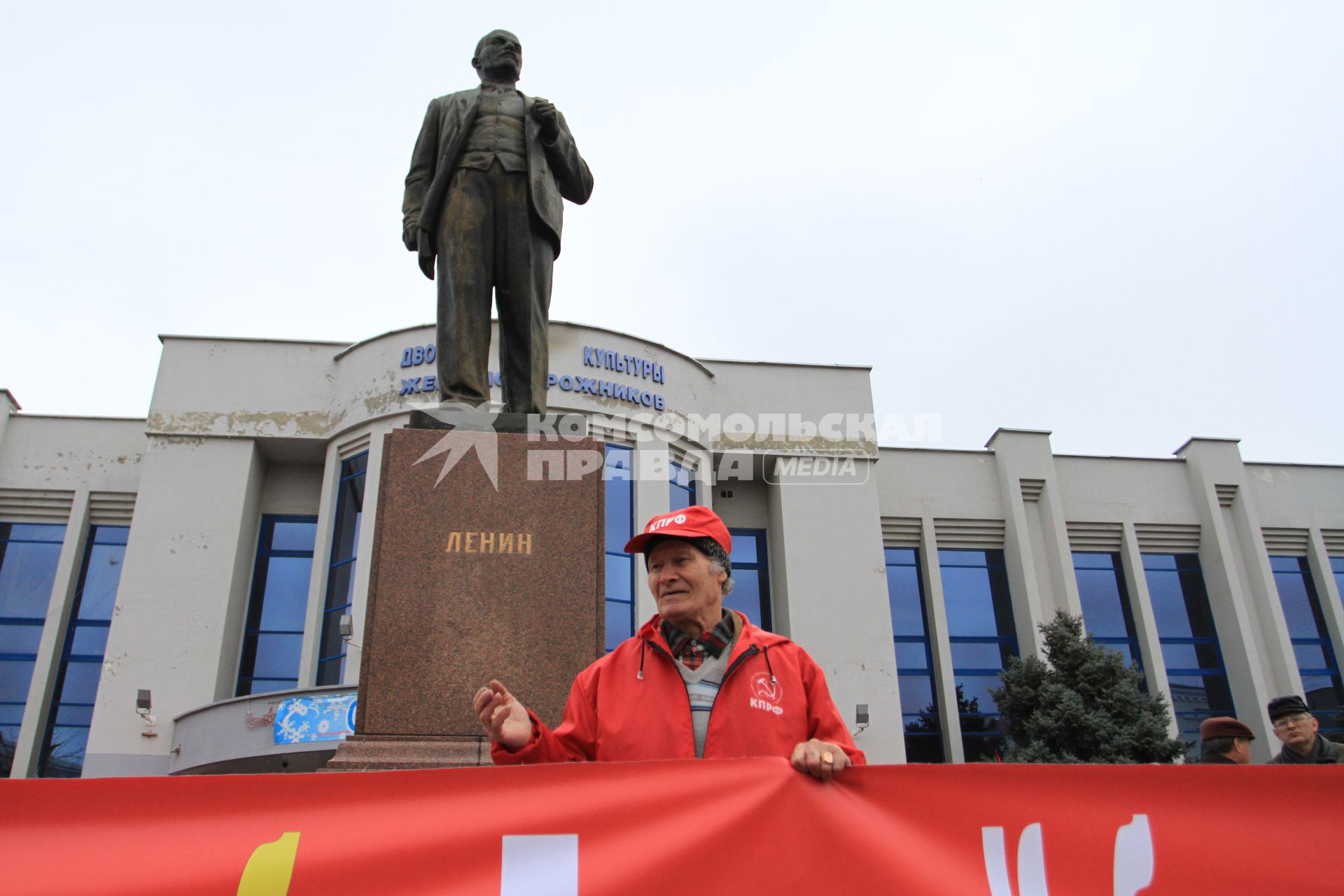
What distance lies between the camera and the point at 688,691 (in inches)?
116

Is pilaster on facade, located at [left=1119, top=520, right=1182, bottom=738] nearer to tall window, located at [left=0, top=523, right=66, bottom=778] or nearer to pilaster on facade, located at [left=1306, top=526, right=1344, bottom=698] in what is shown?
pilaster on facade, located at [left=1306, top=526, right=1344, bottom=698]

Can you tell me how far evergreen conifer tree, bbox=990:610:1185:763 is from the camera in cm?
1941

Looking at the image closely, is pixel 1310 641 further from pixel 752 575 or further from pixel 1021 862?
pixel 1021 862

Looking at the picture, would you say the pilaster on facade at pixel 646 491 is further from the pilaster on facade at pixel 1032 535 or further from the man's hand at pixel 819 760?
the man's hand at pixel 819 760

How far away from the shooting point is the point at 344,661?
19.3m

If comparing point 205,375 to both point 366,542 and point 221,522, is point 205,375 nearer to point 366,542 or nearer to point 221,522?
point 221,522

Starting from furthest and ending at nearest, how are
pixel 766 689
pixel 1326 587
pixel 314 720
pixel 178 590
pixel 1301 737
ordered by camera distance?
pixel 1326 587 < pixel 178 590 < pixel 314 720 < pixel 1301 737 < pixel 766 689

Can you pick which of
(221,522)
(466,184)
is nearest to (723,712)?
(466,184)

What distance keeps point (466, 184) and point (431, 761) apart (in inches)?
123

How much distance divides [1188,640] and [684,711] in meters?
25.9

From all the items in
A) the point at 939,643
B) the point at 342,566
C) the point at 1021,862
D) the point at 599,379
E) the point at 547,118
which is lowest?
the point at 1021,862

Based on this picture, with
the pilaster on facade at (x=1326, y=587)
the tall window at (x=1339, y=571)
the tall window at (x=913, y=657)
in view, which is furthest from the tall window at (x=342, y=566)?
the tall window at (x=1339, y=571)

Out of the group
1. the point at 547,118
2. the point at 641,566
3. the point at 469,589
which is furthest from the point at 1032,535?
the point at 469,589

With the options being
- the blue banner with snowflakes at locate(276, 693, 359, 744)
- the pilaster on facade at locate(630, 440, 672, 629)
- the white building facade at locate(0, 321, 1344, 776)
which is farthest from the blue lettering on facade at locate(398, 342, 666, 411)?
the blue banner with snowflakes at locate(276, 693, 359, 744)
